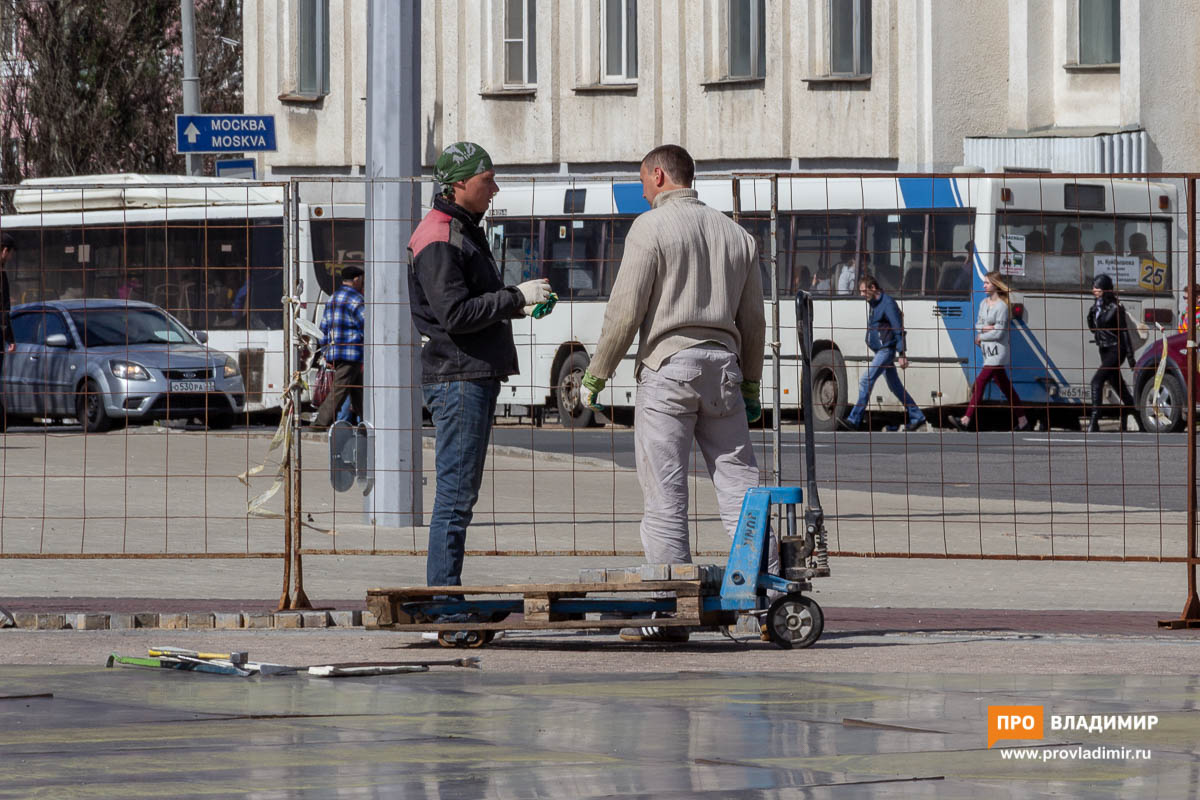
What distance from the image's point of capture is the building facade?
33.5m

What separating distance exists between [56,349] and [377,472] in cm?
1380

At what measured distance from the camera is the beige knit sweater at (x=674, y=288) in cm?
852

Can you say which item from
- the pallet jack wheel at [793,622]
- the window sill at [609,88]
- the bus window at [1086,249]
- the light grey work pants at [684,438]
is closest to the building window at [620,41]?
the window sill at [609,88]

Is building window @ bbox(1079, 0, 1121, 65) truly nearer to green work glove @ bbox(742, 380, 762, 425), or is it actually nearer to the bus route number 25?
the bus route number 25

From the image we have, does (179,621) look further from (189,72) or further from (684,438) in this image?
(189,72)

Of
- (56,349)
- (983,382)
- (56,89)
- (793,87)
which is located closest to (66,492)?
(983,382)

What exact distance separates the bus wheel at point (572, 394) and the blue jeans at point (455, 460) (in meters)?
17.3

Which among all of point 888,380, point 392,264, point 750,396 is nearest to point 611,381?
point 888,380

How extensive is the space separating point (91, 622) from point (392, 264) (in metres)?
4.66

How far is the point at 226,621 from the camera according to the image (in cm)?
928

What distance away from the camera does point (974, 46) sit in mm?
34844

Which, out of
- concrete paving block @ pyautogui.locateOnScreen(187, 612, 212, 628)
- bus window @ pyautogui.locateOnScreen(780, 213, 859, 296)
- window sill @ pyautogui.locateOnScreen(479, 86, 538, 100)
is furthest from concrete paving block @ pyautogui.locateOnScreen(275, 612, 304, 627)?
window sill @ pyautogui.locateOnScreen(479, 86, 538, 100)

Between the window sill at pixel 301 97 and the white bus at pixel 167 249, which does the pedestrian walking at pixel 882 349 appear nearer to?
the white bus at pixel 167 249

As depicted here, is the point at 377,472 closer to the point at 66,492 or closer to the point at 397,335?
the point at 397,335
